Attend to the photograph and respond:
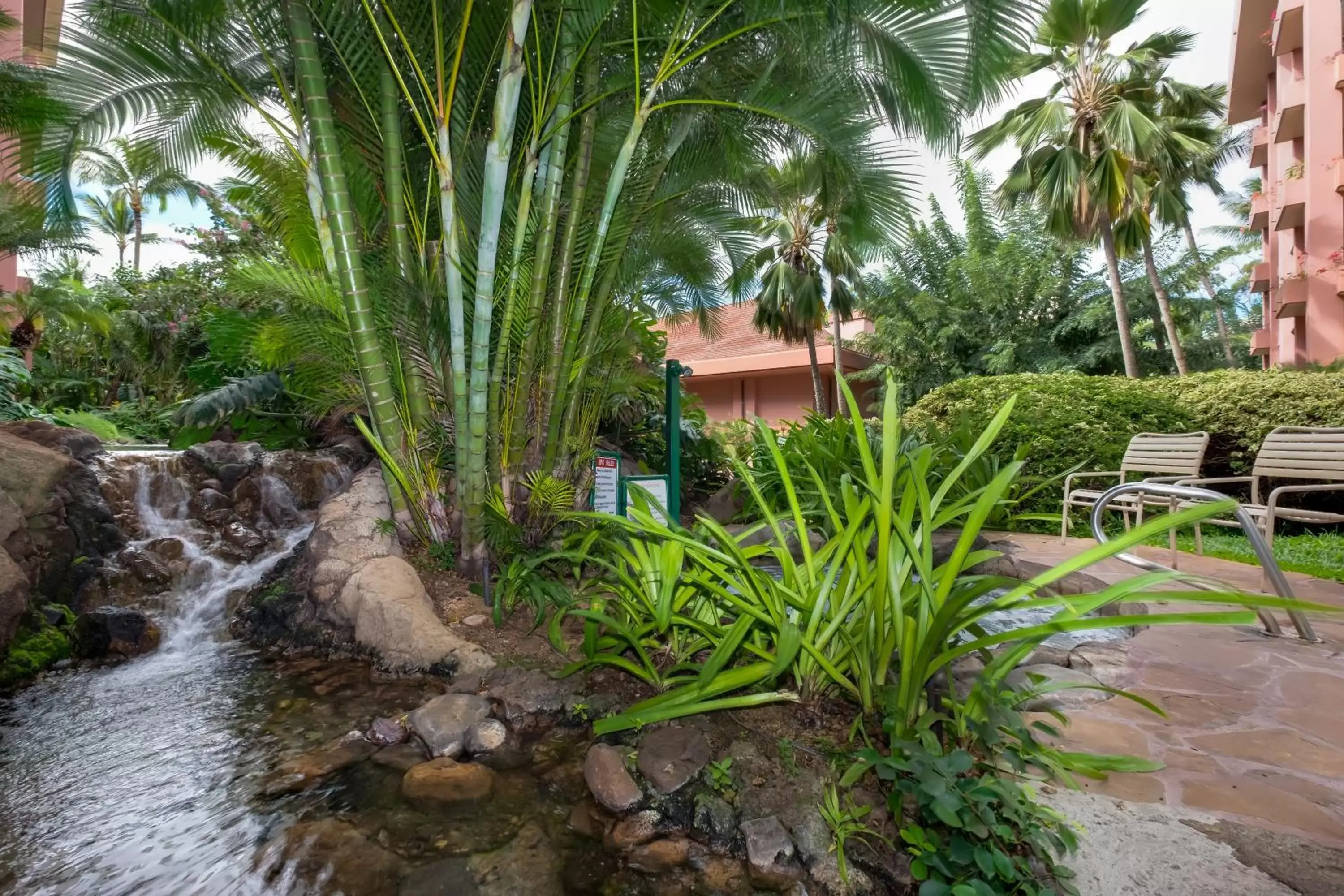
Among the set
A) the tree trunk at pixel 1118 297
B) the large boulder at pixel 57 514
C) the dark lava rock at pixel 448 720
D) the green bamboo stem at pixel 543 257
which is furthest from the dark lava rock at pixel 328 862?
the tree trunk at pixel 1118 297

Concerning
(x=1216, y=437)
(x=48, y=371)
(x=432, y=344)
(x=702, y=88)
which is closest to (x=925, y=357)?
A: (x=1216, y=437)

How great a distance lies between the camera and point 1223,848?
56.6 inches

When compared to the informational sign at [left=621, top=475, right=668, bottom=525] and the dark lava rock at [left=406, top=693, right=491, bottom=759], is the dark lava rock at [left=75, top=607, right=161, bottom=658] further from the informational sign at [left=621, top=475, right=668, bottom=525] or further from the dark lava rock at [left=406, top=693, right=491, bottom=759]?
the informational sign at [left=621, top=475, right=668, bottom=525]

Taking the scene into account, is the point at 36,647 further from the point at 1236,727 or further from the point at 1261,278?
the point at 1261,278

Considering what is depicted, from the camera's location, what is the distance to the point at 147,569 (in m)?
4.44

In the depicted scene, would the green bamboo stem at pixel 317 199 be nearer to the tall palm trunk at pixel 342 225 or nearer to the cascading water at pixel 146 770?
the tall palm trunk at pixel 342 225

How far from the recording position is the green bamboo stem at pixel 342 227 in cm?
330

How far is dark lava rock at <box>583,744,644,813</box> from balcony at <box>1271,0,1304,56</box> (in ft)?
59.9

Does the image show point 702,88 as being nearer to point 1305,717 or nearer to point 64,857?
point 1305,717

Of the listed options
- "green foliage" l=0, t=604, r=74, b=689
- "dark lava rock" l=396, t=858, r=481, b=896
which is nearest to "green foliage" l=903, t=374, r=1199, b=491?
"dark lava rock" l=396, t=858, r=481, b=896

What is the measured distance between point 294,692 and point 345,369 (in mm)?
2029

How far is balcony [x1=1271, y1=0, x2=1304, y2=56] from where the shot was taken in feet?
41.2

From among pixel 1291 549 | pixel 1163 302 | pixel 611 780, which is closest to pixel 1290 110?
pixel 1163 302

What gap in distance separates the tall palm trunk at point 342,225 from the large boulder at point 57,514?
7.14 feet
